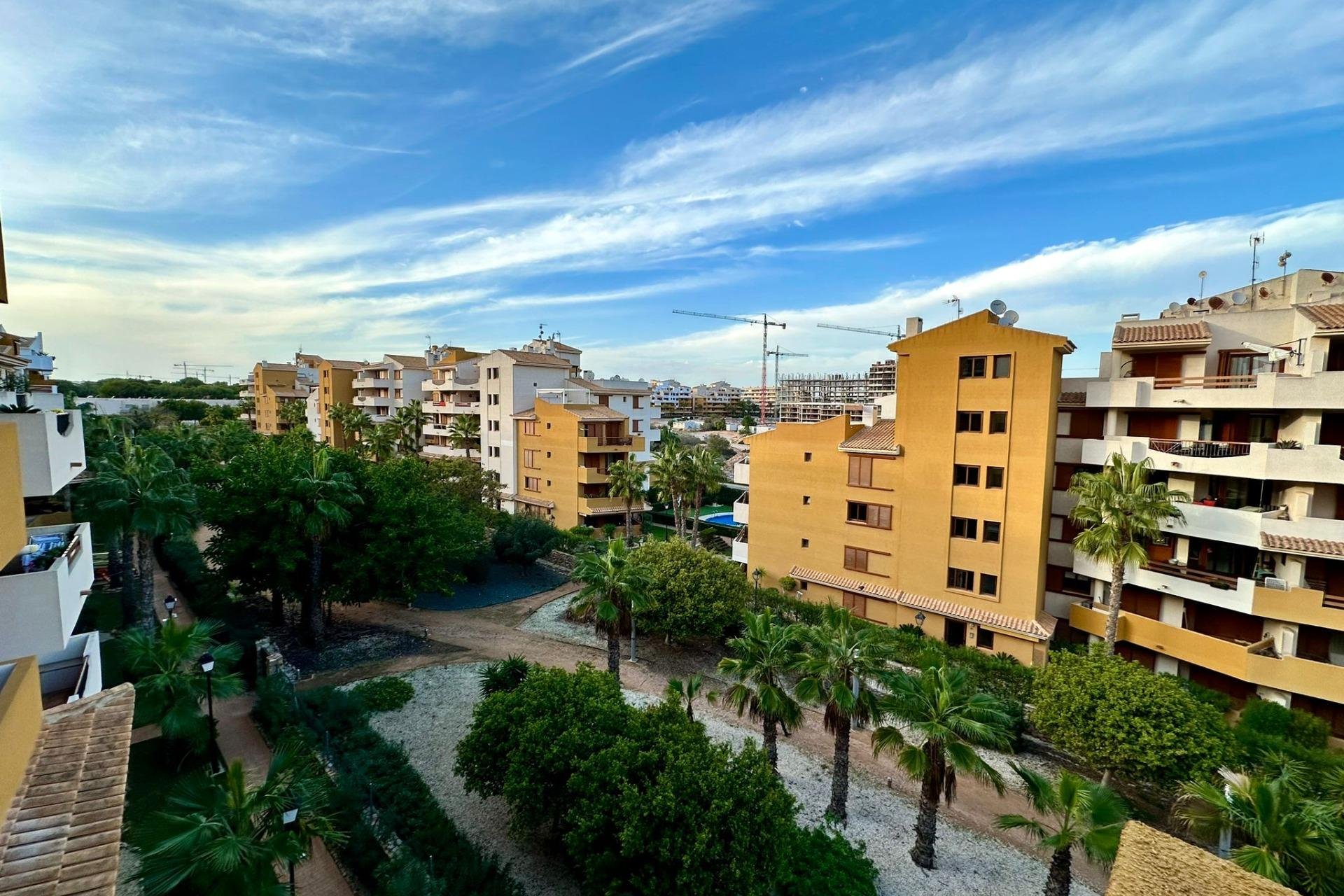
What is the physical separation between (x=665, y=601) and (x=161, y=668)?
55.8ft

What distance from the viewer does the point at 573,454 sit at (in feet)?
153

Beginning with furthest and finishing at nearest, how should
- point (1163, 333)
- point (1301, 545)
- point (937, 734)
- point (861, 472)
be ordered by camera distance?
point (861, 472) < point (1163, 333) < point (1301, 545) < point (937, 734)

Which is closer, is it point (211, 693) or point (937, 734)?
point (937, 734)

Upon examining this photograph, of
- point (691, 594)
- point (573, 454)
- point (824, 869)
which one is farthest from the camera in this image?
point (573, 454)

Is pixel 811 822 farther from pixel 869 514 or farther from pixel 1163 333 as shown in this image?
pixel 1163 333

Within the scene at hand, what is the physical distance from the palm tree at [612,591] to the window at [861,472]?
43.6 feet

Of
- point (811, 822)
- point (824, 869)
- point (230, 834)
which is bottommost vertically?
point (811, 822)

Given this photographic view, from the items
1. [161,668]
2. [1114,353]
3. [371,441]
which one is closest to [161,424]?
[371,441]

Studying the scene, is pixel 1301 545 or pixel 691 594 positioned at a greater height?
pixel 1301 545

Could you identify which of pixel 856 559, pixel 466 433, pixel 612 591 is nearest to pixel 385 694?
pixel 612 591

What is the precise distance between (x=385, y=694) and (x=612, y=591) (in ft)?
31.0

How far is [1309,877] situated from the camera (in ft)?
33.8

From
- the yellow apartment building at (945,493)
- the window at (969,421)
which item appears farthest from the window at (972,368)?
the window at (969,421)

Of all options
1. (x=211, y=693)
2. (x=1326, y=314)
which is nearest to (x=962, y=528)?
(x=1326, y=314)
